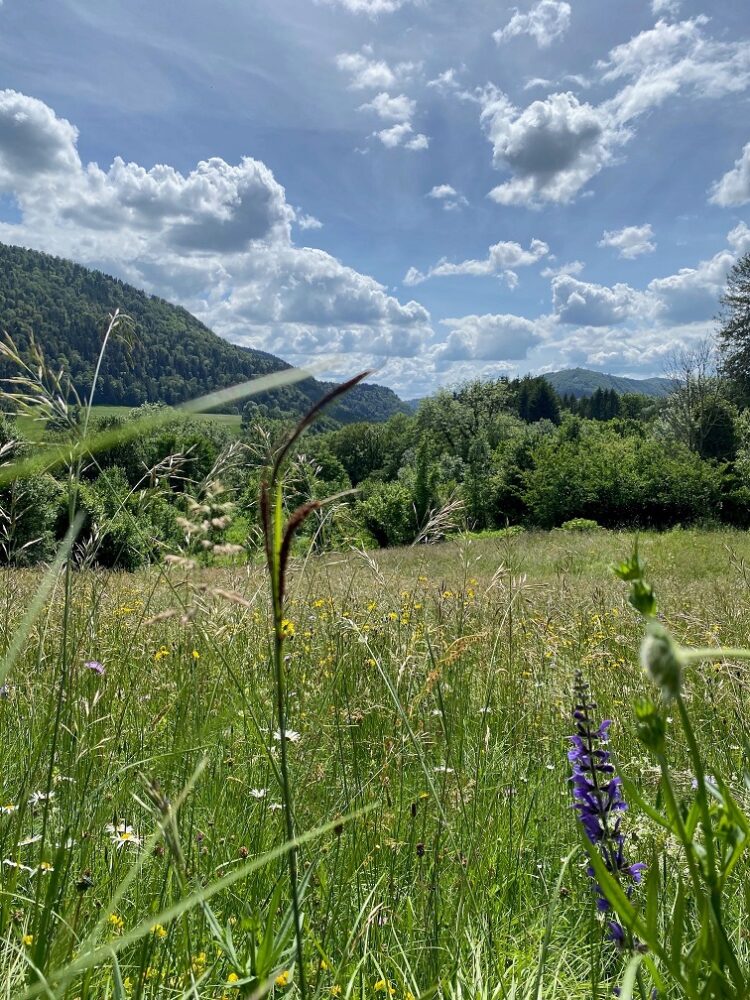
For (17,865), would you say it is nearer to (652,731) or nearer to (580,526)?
(652,731)

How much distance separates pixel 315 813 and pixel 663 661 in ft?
6.16

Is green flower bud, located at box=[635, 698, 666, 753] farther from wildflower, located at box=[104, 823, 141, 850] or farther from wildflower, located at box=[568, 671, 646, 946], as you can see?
wildflower, located at box=[104, 823, 141, 850]

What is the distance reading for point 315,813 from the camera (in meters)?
1.97

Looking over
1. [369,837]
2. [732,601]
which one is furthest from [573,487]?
[369,837]

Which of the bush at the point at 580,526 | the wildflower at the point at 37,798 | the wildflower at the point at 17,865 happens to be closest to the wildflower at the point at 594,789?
the wildflower at the point at 17,865

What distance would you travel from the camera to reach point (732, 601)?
566 centimetres

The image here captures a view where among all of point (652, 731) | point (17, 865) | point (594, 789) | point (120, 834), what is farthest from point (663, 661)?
point (120, 834)

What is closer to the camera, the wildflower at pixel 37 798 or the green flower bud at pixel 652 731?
the green flower bud at pixel 652 731

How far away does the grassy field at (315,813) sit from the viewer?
1255mm

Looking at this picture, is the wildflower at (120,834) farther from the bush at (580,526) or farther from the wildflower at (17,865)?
the bush at (580,526)

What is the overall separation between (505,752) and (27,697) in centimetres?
200

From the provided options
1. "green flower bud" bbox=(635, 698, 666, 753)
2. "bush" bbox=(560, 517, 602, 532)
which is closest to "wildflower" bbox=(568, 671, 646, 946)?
"green flower bud" bbox=(635, 698, 666, 753)

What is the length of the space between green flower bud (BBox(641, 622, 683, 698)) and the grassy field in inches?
16.8

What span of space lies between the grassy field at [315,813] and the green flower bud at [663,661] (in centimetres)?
43
